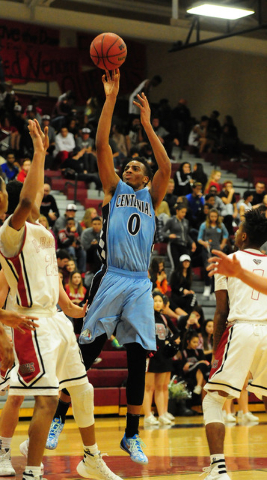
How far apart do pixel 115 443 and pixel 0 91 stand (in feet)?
42.2

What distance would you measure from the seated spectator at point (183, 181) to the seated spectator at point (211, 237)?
2.27 m

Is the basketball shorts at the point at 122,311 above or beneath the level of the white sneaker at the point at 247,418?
above


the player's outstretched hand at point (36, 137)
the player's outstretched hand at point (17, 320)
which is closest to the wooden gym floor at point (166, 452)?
the player's outstretched hand at point (17, 320)

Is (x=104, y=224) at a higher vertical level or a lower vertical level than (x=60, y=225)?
higher

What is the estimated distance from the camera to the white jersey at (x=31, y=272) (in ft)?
15.8

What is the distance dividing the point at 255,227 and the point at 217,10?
11.2m

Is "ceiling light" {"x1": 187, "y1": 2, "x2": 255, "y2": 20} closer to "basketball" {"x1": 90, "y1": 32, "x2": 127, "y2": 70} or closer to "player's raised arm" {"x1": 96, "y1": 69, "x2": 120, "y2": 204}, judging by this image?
"basketball" {"x1": 90, "y1": 32, "x2": 127, "y2": 70}

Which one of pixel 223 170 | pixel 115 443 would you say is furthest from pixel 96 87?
pixel 115 443

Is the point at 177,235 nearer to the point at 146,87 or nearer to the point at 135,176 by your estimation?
the point at 146,87

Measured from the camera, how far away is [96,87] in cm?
2650

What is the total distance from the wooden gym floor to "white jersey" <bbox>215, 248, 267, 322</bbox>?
1.35 metres

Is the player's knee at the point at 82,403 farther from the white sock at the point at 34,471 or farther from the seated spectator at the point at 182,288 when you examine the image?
the seated spectator at the point at 182,288

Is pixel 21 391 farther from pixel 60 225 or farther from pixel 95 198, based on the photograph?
pixel 95 198

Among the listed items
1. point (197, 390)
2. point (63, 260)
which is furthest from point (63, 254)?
point (197, 390)
